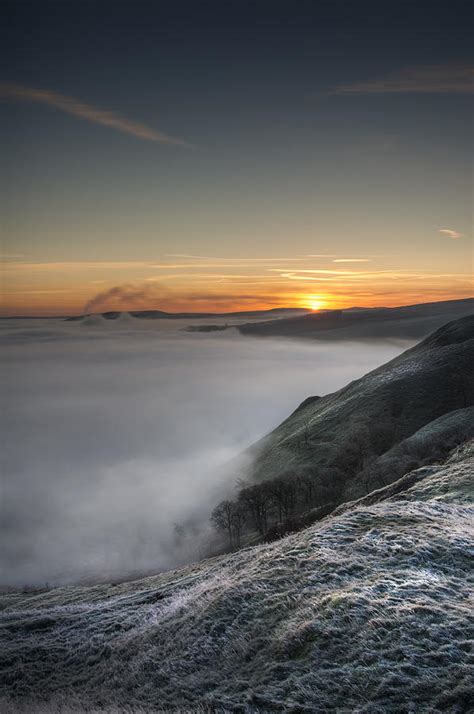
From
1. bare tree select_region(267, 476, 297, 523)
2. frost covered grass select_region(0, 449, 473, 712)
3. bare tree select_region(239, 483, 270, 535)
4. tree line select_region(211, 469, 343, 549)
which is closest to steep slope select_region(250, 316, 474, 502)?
tree line select_region(211, 469, 343, 549)

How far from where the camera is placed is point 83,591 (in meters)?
50.1

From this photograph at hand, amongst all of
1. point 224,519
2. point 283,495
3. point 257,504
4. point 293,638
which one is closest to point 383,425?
point 283,495

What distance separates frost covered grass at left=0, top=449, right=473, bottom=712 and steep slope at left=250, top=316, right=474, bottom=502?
2467 inches

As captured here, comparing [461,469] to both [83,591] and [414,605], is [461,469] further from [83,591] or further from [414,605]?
[83,591]

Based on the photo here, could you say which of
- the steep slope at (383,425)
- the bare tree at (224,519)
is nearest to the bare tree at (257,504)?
the bare tree at (224,519)

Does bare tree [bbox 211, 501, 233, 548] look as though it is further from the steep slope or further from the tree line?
the steep slope

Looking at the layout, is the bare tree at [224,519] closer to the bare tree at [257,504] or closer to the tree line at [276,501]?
the tree line at [276,501]

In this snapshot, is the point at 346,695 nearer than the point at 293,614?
Yes

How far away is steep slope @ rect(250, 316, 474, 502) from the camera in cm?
8338

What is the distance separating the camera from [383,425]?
107250 mm

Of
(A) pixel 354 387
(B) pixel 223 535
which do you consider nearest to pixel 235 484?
(B) pixel 223 535

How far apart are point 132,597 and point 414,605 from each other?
1795cm

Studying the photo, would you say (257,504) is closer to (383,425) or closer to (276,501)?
(276,501)

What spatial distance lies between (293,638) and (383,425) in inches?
3955
